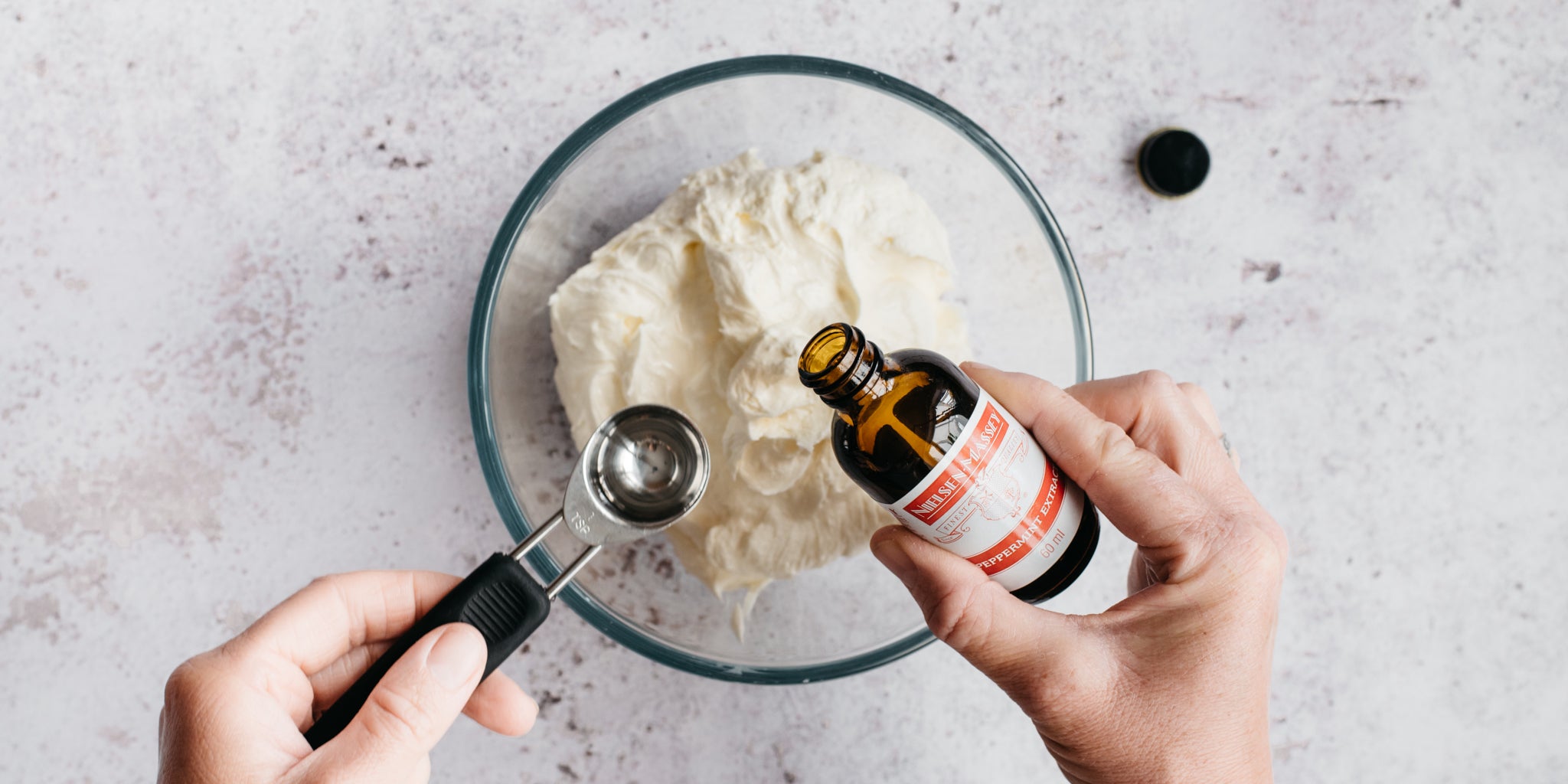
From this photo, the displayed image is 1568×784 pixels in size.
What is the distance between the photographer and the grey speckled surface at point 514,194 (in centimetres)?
142

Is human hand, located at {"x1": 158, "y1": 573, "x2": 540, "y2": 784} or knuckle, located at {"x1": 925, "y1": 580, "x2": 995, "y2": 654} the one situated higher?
human hand, located at {"x1": 158, "y1": 573, "x2": 540, "y2": 784}

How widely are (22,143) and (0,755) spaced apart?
0.93 m

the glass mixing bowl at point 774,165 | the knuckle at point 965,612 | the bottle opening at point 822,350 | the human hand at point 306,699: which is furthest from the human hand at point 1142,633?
the human hand at point 306,699

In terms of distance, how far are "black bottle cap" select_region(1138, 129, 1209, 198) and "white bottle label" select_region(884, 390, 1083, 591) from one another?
70 centimetres

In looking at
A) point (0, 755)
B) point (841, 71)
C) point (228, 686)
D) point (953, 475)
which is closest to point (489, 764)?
point (228, 686)

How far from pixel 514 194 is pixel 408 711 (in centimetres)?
82

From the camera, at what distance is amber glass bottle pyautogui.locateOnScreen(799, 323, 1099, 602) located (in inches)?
33.9

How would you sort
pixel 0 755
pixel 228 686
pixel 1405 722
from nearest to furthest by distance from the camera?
1. pixel 228 686
2. pixel 0 755
3. pixel 1405 722

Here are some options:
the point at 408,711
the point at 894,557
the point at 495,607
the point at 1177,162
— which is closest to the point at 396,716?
the point at 408,711

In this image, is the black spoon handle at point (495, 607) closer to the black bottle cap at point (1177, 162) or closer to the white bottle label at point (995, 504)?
the white bottle label at point (995, 504)

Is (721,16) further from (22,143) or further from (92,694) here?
(92,694)

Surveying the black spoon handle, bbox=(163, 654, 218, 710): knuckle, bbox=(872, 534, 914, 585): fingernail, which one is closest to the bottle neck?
bbox=(872, 534, 914, 585): fingernail

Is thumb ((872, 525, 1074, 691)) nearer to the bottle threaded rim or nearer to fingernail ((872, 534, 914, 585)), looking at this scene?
fingernail ((872, 534, 914, 585))

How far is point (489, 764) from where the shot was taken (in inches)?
56.7
